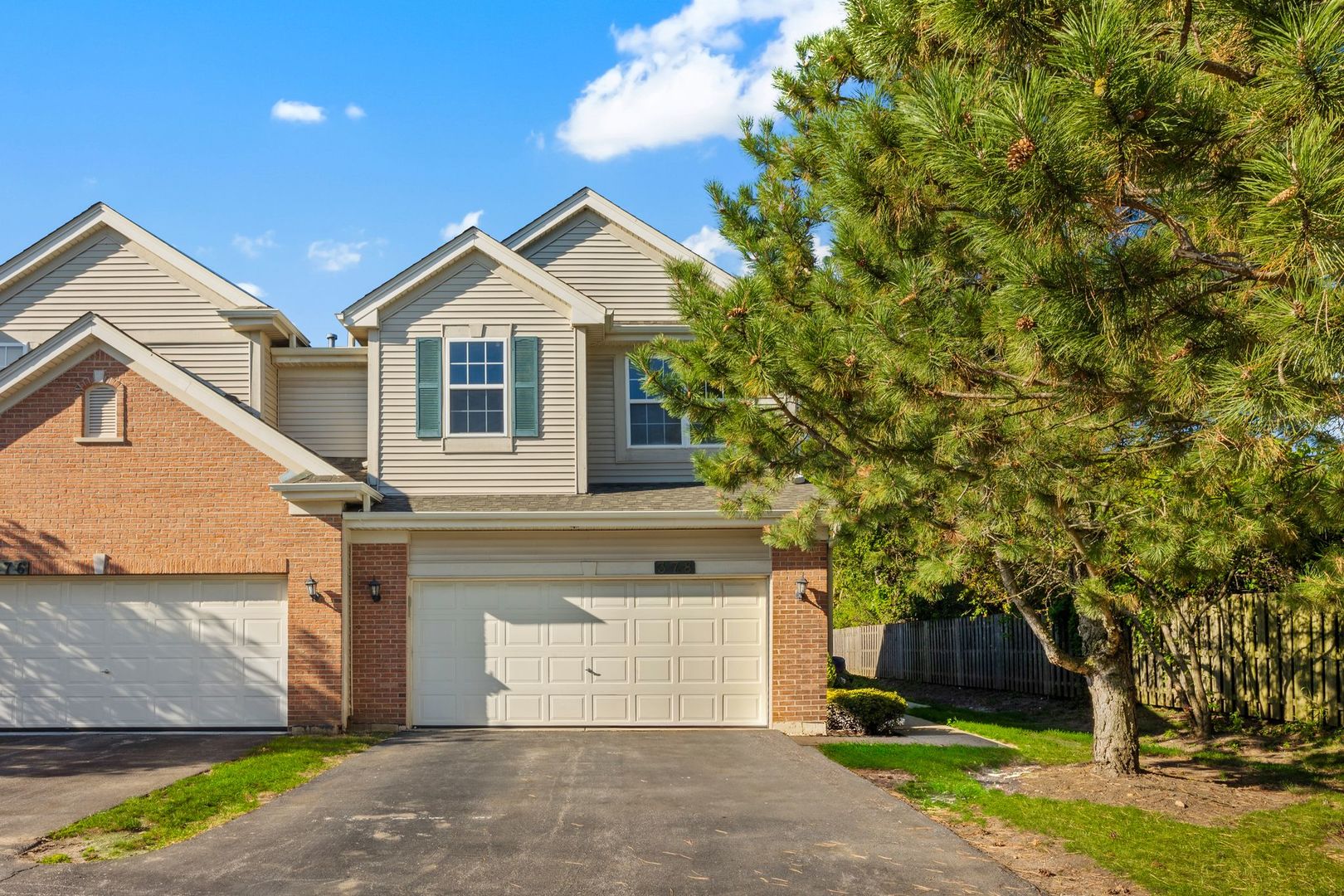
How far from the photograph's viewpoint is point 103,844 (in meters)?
8.52

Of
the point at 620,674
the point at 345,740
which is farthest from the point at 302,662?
the point at 620,674

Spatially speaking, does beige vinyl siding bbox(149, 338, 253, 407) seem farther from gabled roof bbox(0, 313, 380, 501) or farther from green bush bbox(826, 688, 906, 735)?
green bush bbox(826, 688, 906, 735)

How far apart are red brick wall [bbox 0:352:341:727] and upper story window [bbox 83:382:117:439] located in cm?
10

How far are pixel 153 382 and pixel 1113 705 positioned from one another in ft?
41.1

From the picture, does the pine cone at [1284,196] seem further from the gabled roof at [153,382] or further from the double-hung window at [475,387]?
the double-hung window at [475,387]

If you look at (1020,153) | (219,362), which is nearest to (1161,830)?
(1020,153)

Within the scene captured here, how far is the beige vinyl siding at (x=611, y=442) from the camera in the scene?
17156mm

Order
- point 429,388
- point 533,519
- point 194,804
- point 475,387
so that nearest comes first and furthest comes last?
point 194,804 < point 533,519 < point 429,388 < point 475,387

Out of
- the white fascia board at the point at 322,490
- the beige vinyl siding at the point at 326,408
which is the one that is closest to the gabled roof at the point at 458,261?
the beige vinyl siding at the point at 326,408

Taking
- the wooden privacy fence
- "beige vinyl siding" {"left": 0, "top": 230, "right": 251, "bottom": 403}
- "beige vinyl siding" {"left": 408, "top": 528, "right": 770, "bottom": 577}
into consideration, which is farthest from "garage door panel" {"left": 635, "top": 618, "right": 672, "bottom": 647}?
"beige vinyl siding" {"left": 0, "top": 230, "right": 251, "bottom": 403}

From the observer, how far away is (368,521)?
1502 cm

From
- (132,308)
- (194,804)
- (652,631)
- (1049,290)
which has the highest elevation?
(132,308)

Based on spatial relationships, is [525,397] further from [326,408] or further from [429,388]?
[326,408]

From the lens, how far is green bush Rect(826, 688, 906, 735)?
1519cm
